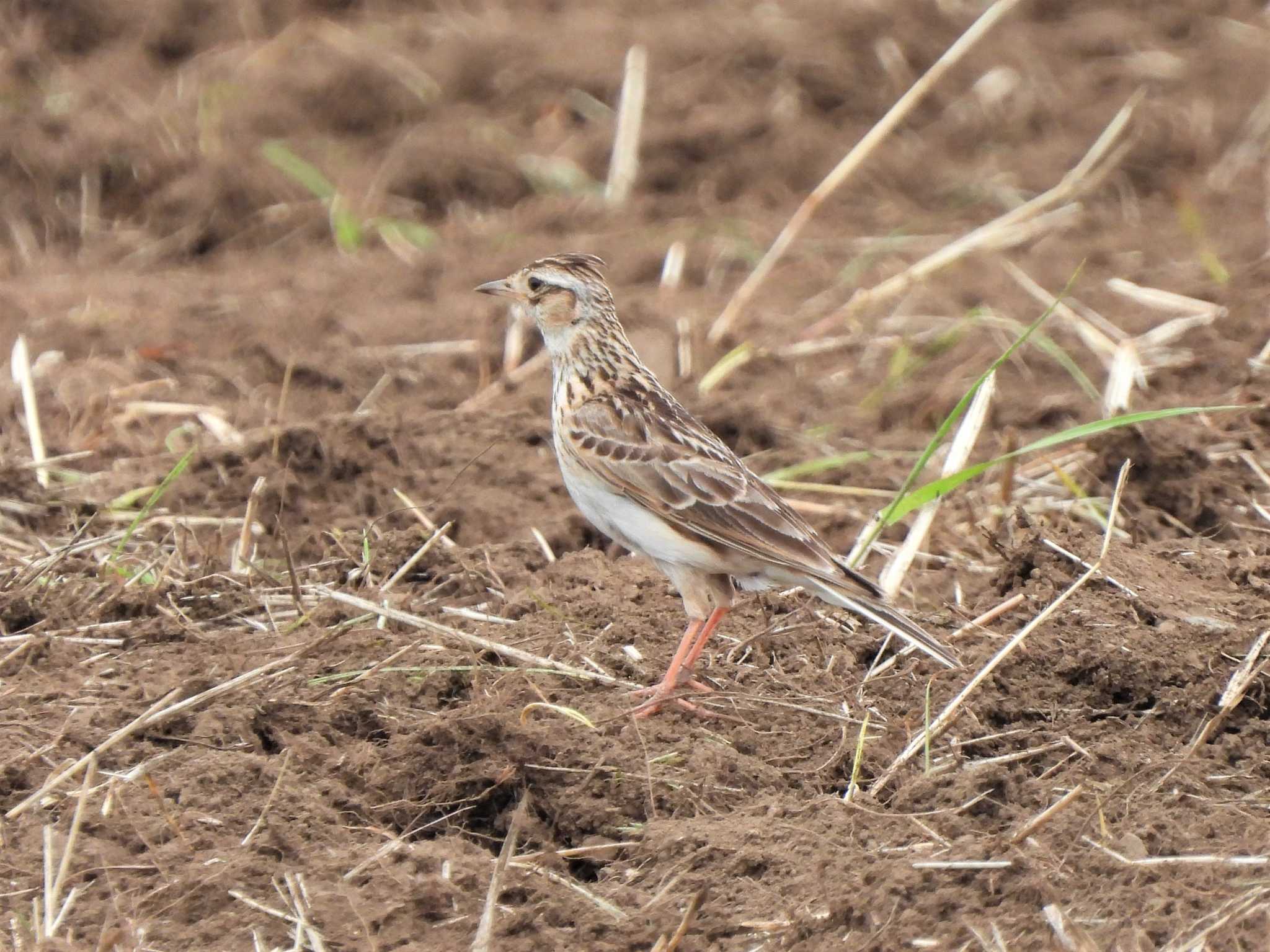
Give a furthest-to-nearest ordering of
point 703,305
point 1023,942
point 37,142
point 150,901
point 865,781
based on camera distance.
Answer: point 37,142
point 703,305
point 865,781
point 150,901
point 1023,942

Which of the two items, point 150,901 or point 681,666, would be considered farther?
point 681,666

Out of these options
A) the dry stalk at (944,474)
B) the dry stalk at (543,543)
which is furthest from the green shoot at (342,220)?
the dry stalk at (944,474)

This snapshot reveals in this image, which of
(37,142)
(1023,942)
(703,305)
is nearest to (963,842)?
(1023,942)

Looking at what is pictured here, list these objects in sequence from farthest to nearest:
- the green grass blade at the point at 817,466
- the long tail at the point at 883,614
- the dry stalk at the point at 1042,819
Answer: the green grass blade at the point at 817,466 < the long tail at the point at 883,614 < the dry stalk at the point at 1042,819

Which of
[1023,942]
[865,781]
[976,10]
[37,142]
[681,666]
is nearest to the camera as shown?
[1023,942]

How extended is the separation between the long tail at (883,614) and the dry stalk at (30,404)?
3.47 m

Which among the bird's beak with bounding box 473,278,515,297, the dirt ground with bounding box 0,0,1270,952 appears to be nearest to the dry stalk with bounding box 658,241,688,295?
the dirt ground with bounding box 0,0,1270,952

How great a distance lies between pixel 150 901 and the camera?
4605mm

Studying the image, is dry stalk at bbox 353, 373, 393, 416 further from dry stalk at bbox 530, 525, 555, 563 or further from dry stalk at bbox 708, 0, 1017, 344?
dry stalk at bbox 708, 0, 1017, 344

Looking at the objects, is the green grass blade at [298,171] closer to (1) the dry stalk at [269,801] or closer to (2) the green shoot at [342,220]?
(2) the green shoot at [342,220]

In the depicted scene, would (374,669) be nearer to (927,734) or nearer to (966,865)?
(927,734)

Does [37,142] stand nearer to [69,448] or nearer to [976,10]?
[69,448]

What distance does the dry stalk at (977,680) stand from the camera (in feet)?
17.5

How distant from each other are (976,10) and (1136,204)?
3072 mm
